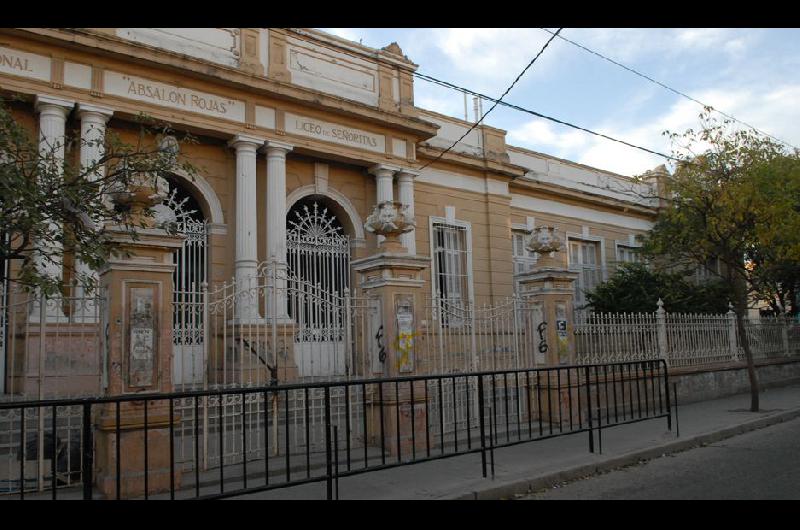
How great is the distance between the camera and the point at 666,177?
13.4 m

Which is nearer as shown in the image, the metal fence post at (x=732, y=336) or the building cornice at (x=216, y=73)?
the building cornice at (x=216, y=73)

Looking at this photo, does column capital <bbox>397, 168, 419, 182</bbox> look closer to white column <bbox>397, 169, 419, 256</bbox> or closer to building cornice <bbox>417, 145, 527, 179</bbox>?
white column <bbox>397, 169, 419, 256</bbox>

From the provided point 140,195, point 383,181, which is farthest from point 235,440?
point 383,181

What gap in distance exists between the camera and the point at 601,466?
735 centimetres

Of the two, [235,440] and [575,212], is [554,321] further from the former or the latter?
[575,212]

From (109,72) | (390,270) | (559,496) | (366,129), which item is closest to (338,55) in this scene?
(366,129)

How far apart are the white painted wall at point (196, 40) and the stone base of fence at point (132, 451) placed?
7077 mm

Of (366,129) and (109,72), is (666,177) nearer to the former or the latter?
(366,129)

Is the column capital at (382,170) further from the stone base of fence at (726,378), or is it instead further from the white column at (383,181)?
the stone base of fence at (726,378)

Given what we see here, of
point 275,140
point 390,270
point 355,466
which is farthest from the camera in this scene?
point 275,140

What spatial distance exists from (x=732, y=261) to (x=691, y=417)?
350 centimetres

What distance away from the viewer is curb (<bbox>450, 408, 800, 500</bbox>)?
6.20 metres

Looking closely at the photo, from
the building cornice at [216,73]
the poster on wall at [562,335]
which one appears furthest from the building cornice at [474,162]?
the poster on wall at [562,335]

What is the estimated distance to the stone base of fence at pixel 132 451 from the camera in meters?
6.04
